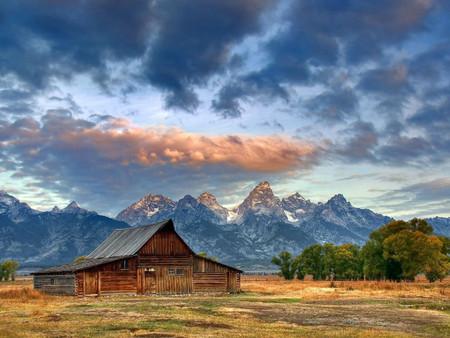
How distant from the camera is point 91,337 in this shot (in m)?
21.2

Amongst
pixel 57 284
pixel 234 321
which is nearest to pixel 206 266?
pixel 57 284

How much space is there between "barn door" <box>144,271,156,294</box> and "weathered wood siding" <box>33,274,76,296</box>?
28.5 ft

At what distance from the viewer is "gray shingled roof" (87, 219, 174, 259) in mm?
60572

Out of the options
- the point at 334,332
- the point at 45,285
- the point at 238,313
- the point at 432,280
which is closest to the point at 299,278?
the point at 432,280

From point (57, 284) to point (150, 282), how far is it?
11303mm

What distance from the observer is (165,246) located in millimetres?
60781

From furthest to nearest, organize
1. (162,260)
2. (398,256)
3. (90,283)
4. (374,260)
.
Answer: (374,260) → (398,256) → (162,260) → (90,283)

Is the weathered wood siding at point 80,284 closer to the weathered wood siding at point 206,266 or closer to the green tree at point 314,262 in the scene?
the weathered wood siding at point 206,266

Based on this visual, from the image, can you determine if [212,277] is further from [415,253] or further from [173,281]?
[415,253]

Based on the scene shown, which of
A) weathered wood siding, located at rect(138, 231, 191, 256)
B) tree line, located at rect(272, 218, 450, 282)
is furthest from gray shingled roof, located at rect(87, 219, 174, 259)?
tree line, located at rect(272, 218, 450, 282)

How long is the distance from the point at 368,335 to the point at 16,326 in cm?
1744

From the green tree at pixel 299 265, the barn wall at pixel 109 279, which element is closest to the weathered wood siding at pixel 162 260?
the barn wall at pixel 109 279

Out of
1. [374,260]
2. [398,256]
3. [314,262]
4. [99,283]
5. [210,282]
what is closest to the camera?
[99,283]

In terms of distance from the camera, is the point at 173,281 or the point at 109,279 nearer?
the point at 109,279
